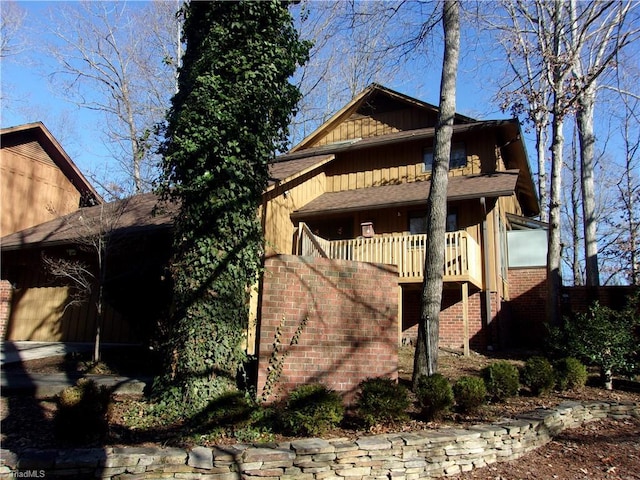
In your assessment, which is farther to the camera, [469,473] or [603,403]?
[603,403]

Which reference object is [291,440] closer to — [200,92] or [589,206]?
[200,92]

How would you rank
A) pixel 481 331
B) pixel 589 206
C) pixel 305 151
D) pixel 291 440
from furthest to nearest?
pixel 305 151
pixel 589 206
pixel 481 331
pixel 291 440

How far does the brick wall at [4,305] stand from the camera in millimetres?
14344

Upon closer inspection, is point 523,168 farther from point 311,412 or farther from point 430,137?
point 311,412

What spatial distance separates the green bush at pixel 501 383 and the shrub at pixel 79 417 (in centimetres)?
522

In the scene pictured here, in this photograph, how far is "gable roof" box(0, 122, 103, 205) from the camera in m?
16.3

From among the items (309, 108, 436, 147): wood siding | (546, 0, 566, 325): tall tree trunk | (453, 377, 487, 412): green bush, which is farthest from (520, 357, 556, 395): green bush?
(309, 108, 436, 147): wood siding

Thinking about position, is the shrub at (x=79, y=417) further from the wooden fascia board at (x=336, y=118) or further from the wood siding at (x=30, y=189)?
the wooden fascia board at (x=336, y=118)

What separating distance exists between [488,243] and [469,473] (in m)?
8.73

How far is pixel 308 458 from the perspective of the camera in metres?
4.45

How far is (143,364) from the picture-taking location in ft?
28.1

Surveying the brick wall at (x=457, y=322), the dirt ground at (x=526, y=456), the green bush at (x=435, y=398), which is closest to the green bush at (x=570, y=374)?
the dirt ground at (x=526, y=456)

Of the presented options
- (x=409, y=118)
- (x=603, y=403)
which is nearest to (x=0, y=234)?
(x=409, y=118)

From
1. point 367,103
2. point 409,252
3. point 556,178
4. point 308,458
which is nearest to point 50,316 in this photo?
point 409,252
